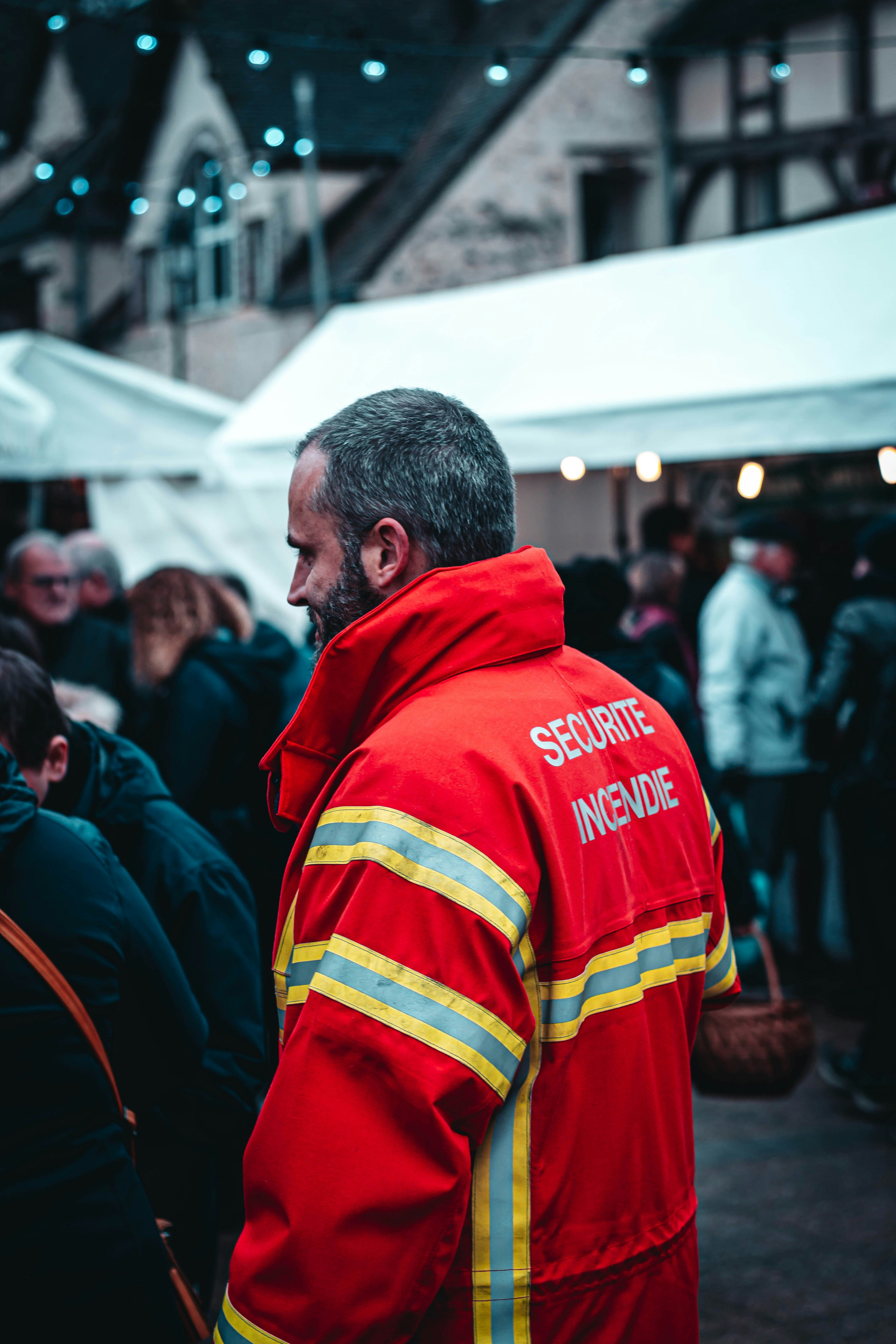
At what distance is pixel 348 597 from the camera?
153cm

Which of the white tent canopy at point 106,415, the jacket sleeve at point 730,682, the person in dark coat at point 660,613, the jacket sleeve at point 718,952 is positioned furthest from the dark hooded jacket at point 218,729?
the white tent canopy at point 106,415

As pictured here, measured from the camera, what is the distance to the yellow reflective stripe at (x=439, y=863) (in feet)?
4.17

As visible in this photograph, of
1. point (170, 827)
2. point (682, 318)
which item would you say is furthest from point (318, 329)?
point (170, 827)

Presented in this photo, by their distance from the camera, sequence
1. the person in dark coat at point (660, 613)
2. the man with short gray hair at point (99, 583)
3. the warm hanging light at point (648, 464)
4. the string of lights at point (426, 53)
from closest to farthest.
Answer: the person in dark coat at point (660, 613), the warm hanging light at point (648, 464), the man with short gray hair at point (99, 583), the string of lights at point (426, 53)

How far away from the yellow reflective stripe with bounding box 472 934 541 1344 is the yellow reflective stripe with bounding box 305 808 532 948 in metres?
0.07

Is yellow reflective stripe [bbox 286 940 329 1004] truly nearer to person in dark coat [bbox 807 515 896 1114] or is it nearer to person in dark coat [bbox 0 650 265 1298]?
person in dark coat [bbox 0 650 265 1298]

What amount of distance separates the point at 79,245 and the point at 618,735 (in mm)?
18340

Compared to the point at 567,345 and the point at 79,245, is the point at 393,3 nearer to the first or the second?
the point at 79,245

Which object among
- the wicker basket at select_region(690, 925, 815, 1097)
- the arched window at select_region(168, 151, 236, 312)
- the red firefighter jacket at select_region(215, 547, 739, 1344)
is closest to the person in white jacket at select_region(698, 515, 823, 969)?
the wicker basket at select_region(690, 925, 815, 1097)

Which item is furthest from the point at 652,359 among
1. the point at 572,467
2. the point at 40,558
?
the point at 40,558

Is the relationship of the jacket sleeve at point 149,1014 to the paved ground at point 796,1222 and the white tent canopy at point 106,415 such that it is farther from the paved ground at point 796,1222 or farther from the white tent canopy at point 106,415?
the white tent canopy at point 106,415

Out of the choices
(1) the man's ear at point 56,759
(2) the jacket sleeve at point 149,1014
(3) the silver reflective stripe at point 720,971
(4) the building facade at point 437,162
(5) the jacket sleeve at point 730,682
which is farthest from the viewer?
(4) the building facade at point 437,162

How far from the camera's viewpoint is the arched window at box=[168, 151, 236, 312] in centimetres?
1606

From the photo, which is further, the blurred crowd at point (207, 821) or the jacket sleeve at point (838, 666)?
the jacket sleeve at point (838, 666)
